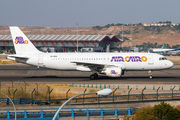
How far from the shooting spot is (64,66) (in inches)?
1896

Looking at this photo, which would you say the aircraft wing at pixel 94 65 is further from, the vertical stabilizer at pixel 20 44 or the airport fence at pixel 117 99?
the airport fence at pixel 117 99

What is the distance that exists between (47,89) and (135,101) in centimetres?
1123

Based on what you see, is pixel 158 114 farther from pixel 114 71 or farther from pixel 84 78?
pixel 84 78

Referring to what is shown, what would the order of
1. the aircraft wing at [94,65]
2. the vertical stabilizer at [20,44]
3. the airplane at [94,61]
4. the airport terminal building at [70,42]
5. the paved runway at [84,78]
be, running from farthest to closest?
the airport terminal building at [70,42] < the vertical stabilizer at [20,44] < the airplane at [94,61] < the aircraft wing at [94,65] < the paved runway at [84,78]

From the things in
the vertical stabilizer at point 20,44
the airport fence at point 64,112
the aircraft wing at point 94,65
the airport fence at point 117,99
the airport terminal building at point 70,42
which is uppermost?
the airport terminal building at point 70,42

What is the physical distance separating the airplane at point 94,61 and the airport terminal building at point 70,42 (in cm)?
9439

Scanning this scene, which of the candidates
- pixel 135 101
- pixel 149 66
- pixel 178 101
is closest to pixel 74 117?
pixel 135 101

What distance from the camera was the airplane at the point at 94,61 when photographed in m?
46.3

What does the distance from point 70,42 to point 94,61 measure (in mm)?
102423

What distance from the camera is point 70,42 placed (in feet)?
490

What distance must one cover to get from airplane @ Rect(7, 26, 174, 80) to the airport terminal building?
9439 centimetres

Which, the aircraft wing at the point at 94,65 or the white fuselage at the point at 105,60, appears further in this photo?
the white fuselage at the point at 105,60

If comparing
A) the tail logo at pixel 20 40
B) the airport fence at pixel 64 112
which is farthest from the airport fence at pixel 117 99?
the tail logo at pixel 20 40

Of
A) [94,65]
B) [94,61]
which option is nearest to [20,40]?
[94,61]
